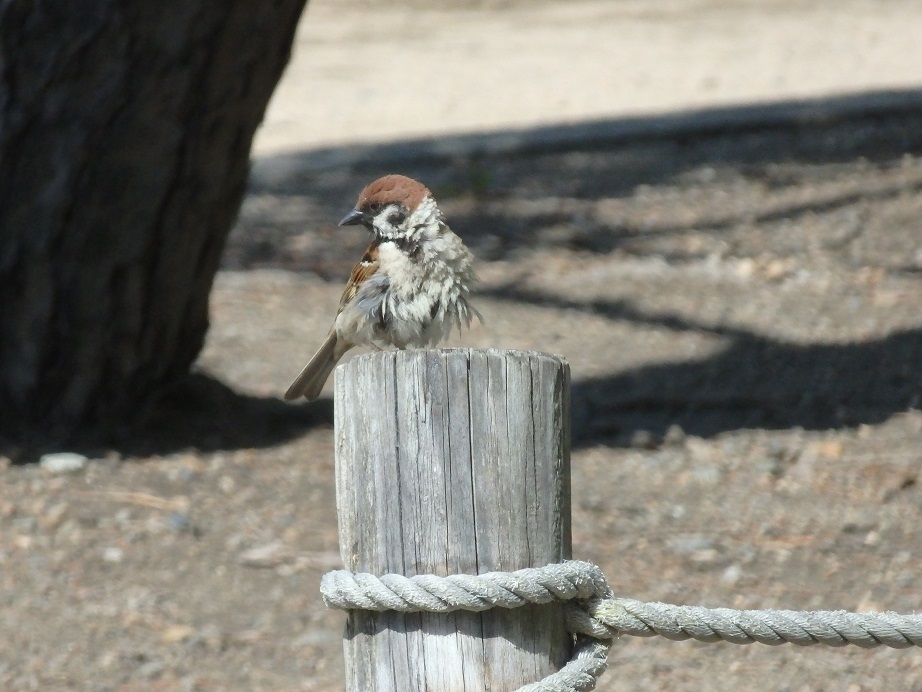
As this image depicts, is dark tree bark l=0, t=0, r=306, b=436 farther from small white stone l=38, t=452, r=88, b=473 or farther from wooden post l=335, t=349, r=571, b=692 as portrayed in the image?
wooden post l=335, t=349, r=571, b=692

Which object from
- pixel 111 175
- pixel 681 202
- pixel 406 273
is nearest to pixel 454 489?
pixel 406 273

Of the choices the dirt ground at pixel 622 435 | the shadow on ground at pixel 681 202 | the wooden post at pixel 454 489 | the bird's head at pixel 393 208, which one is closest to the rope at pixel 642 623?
the wooden post at pixel 454 489

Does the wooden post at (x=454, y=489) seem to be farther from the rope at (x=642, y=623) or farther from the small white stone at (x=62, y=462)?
the small white stone at (x=62, y=462)

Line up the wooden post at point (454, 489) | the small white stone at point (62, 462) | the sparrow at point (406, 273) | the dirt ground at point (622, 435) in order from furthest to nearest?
the small white stone at point (62, 462) < the dirt ground at point (622, 435) < the sparrow at point (406, 273) < the wooden post at point (454, 489)

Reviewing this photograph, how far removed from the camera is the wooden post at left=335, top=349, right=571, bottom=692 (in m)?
2.10

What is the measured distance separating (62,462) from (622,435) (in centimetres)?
226

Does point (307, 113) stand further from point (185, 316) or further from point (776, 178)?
point (185, 316)

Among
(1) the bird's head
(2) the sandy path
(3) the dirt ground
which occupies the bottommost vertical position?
(3) the dirt ground

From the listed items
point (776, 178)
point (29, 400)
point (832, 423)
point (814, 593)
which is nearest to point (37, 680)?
point (29, 400)

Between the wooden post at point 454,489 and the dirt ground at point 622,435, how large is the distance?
6.52ft

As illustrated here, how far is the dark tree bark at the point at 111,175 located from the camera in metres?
5.09

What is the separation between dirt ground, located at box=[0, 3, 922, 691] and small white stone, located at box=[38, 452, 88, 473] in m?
0.03

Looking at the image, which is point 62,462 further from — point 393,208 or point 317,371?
point 393,208

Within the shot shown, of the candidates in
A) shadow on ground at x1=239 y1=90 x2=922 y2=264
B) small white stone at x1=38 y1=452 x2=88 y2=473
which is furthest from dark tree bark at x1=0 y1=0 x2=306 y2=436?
shadow on ground at x1=239 y1=90 x2=922 y2=264
